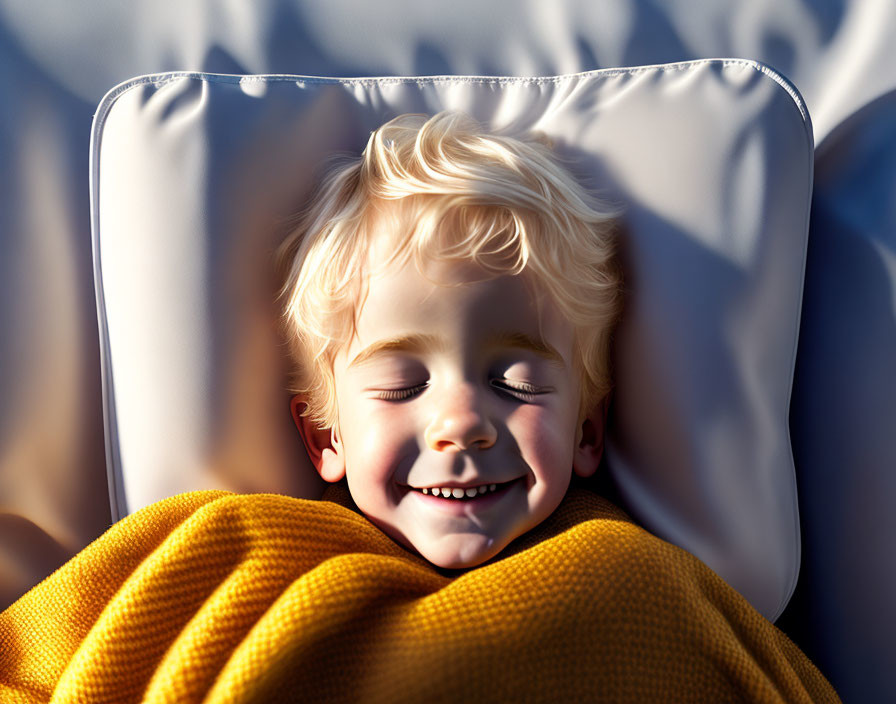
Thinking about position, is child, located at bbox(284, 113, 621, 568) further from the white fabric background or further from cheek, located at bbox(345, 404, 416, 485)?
the white fabric background

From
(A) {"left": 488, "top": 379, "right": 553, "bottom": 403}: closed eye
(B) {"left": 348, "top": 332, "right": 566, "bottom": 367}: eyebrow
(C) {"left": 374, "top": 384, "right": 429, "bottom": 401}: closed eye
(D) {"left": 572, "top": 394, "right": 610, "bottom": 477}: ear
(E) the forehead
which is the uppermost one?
(E) the forehead

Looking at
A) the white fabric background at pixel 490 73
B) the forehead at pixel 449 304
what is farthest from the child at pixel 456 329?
the white fabric background at pixel 490 73

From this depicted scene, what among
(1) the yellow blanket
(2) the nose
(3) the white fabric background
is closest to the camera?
(1) the yellow blanket

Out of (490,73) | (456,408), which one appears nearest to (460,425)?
(456,408)

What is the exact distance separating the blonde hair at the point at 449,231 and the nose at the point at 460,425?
0.41 feet

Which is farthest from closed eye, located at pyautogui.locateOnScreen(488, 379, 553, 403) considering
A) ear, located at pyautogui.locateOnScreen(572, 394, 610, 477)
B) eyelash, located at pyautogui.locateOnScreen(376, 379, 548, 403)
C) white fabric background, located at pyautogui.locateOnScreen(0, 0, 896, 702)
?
white fabric background, located at pyautogui.locateOnScreen(0, 0, 896, 702)

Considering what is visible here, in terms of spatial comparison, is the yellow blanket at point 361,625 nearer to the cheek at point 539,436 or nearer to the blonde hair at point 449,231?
the cheek at point 539,436

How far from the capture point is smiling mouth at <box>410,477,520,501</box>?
79 centimetres

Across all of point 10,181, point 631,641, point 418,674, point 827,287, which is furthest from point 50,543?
point 827,287

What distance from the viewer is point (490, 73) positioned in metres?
1.00

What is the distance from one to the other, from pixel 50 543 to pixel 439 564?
45 centimetres

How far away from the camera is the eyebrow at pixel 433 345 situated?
0.78 metres

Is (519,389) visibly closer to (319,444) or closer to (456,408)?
(456,408)

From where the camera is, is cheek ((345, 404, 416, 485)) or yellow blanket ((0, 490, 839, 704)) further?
cheek ((345, 404, 416, 485))
